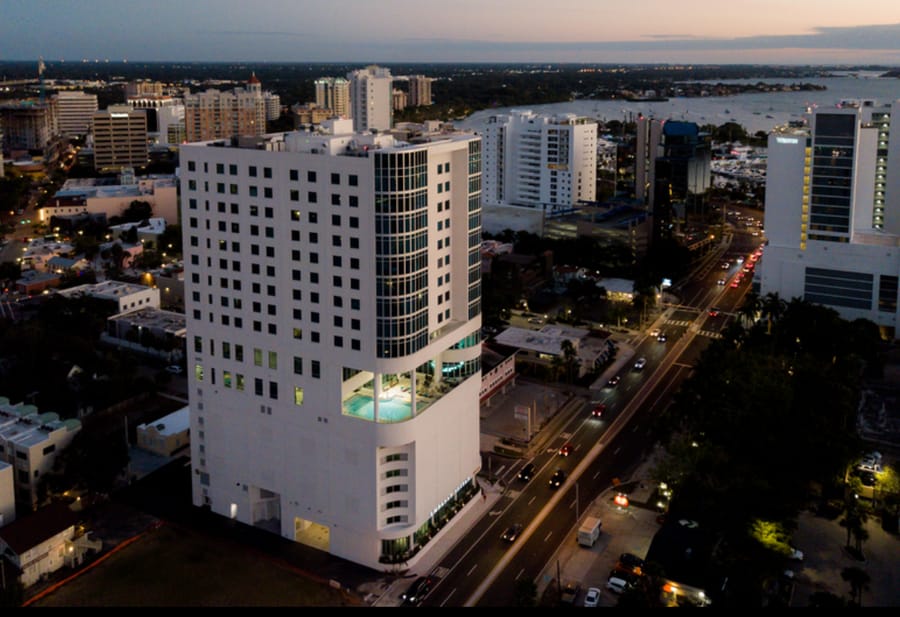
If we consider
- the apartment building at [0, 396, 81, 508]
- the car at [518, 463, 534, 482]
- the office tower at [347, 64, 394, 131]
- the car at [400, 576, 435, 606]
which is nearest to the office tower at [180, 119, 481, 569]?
the car at [400, 576, 435, 606]

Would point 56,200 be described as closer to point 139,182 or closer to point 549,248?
point 139,182

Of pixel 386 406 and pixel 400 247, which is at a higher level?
pixel 400 247

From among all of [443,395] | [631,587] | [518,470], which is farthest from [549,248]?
[631,587]

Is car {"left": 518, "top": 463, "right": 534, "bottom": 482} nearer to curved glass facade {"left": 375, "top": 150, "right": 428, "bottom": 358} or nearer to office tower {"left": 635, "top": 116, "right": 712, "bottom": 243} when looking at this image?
curved glass facade {"left": 375, "top": 150, "right": 428, "bottom": 358}

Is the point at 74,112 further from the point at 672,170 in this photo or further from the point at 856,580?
the point at 856,580

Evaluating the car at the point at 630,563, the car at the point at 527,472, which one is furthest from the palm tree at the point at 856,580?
the car at the point at 527,472

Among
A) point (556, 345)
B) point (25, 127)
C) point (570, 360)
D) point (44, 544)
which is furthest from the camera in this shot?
point (25, 127)

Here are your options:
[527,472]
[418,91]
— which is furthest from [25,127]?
[527,472]

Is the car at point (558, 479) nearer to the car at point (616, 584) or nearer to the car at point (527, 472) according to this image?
the car at point (527, 472)
